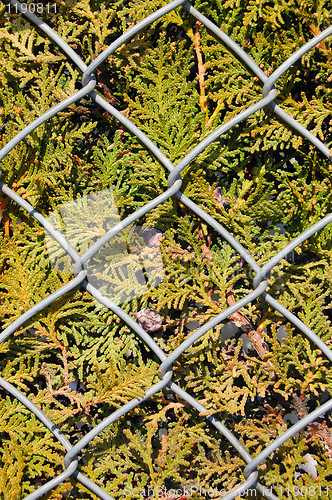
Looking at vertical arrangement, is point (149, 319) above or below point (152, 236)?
below

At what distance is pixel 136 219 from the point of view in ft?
2.71

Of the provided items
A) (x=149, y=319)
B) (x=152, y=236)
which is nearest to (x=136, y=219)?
(x=152, y=236)

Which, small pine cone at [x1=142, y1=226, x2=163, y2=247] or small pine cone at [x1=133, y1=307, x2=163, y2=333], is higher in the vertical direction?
small pine cone at [x1=142, y1=226, x2=163, y2=247]

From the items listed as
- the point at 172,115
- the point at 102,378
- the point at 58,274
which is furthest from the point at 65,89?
the point at 102,378

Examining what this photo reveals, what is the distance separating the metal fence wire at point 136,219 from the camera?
2.56 ft

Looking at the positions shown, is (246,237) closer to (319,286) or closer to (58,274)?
(319,286)

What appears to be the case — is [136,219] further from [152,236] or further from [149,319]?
[149,319]

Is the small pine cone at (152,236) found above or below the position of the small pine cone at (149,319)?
above

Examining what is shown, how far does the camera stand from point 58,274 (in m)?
0.91

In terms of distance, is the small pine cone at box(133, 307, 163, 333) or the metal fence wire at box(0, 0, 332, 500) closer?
the metal fence wire at box(0, 0, 332, 500)

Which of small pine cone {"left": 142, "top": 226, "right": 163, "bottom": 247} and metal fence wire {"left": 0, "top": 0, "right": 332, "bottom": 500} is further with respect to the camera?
small pine cone {"left": 142, "top": 226, "right": 163, "bottom": 247}

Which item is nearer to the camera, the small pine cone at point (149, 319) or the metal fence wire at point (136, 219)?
the metal fence wire at point (136, 219)

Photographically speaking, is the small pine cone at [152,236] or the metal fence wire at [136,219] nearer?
the metal fence wire at [136,219]

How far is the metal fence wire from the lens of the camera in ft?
2.56
